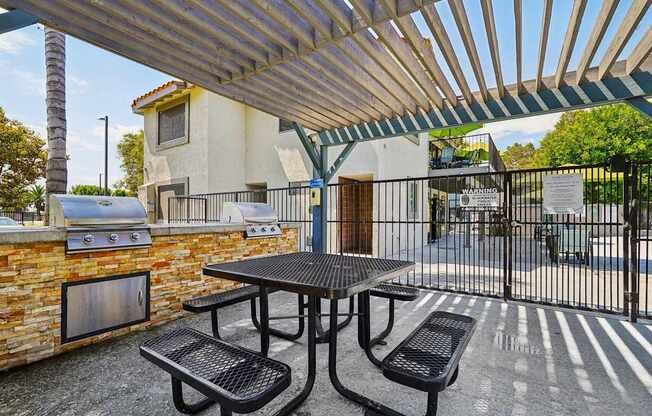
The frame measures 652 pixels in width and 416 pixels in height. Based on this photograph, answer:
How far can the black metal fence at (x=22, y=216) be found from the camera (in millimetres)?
15216

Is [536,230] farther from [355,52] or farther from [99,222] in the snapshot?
[99,222]

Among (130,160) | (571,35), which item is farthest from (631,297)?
(130,160)

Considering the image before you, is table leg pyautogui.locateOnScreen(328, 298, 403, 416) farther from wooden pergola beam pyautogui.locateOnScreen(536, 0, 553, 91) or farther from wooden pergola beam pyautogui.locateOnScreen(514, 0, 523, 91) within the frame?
wooden pergola beam pyautogui.locateOnScreen(536, 0, 553, 91)

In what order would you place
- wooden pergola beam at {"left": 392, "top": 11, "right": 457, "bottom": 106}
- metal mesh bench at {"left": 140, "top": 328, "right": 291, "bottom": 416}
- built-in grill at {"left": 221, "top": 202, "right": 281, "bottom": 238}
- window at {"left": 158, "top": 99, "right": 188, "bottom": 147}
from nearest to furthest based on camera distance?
metal mesh bench at {"left": 140, "top": 328, "right": 291, "bottom": 416}
wooden pergola beam at {"left": 392, "top": 11, "right": 457, "bottom": 106}
built-in grill at {"left": 221, "top": 202, "right": 281, "bottom": 238}
window at {"left": 158, "top": 99, "right": 188, "bottom": 147}

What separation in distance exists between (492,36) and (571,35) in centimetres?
61

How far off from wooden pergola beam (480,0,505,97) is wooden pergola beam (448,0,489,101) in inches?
A: 5.3

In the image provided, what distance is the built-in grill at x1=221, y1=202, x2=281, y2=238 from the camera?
464 cm

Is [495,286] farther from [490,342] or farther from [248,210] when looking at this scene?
[248,210]

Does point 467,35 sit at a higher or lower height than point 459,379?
higher

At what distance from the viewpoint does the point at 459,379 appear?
2258mm

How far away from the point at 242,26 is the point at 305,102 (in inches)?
68.4

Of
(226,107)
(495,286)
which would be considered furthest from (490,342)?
(226,107)

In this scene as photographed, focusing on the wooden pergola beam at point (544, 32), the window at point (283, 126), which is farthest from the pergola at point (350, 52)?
the window at point (283, 126)

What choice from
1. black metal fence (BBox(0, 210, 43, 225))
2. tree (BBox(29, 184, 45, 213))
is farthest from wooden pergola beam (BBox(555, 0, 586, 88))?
tree (BBox(29, 184, 45, 213))
